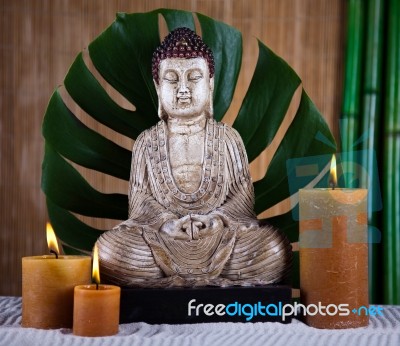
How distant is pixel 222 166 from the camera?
1.68 m

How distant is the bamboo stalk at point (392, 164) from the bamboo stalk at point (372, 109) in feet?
0.10

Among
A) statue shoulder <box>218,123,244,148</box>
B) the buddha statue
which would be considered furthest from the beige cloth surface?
statue shoulder <box>218,123,244,148</box>

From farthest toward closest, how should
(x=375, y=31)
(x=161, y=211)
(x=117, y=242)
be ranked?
(x=375, y=31) < (x=161, y=211) < (x=117, y=242)

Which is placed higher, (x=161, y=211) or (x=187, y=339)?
(x=161, y=211)

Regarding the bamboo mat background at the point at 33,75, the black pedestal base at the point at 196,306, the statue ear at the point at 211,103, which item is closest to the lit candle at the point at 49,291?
the black pedestal base at the point at 196,306

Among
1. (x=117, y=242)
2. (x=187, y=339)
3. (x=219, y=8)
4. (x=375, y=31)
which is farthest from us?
(x=219, y=8)

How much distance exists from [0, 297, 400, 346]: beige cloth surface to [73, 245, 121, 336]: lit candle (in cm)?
2

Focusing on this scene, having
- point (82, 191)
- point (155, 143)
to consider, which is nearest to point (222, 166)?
point (155, 143)

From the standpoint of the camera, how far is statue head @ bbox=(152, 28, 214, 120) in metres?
1.69

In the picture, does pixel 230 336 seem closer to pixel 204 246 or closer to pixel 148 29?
pixel 204 246

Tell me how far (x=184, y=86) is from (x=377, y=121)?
862 mm

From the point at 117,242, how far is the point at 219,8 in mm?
1206

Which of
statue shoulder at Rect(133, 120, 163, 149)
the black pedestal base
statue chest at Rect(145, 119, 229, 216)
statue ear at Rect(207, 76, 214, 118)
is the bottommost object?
the black pedestal base

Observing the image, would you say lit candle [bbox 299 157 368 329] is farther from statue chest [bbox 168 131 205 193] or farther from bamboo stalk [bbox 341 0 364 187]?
bamboo stalk [bbox 341 0 364 187]
